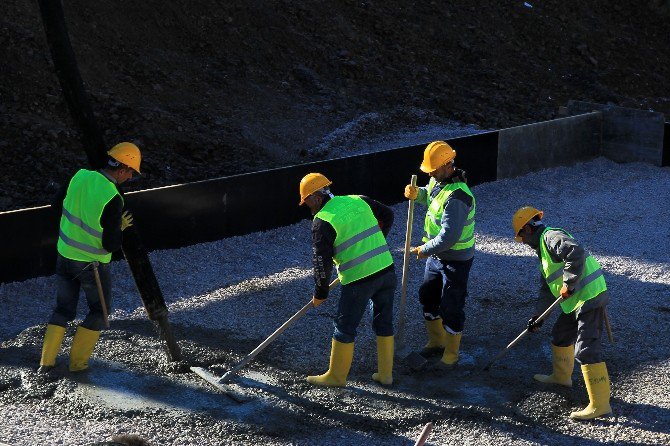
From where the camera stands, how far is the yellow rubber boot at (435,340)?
320 inches

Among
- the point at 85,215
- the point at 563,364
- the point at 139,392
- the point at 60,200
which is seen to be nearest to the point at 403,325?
the point at 563,364

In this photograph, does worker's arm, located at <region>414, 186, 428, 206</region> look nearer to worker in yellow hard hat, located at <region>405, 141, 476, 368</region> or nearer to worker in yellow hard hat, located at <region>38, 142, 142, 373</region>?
worker in yellow hard hat, located at <region>405, 141, 476, 368</region>

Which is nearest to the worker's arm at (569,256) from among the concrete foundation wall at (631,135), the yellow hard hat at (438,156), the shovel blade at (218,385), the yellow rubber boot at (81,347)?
the yellow hard hat at (438,156)

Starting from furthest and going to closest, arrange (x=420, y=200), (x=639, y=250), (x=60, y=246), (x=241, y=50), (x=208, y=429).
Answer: (x=241, y=50)
(x=639, y=250)
(x=420, y=200)
(x=60, y=246)
(x=208, y=429)

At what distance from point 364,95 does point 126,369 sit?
10539mm

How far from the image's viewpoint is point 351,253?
711cm

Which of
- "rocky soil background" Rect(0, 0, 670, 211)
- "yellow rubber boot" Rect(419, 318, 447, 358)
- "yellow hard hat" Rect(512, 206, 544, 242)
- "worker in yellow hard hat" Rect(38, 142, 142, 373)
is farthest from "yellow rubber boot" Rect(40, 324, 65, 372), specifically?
"rocky soil background" Rect(0, 0, 670, 211)

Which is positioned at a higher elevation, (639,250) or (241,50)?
(241,50)

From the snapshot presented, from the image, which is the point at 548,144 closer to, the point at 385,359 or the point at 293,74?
the point at 293,74

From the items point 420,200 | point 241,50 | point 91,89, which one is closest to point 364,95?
point 241,50

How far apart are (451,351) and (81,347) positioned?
2.93m

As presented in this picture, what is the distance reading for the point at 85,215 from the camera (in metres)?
7.31

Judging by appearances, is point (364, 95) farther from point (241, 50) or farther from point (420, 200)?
point (420, 200)

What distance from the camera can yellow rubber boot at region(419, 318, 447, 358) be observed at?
812cm
